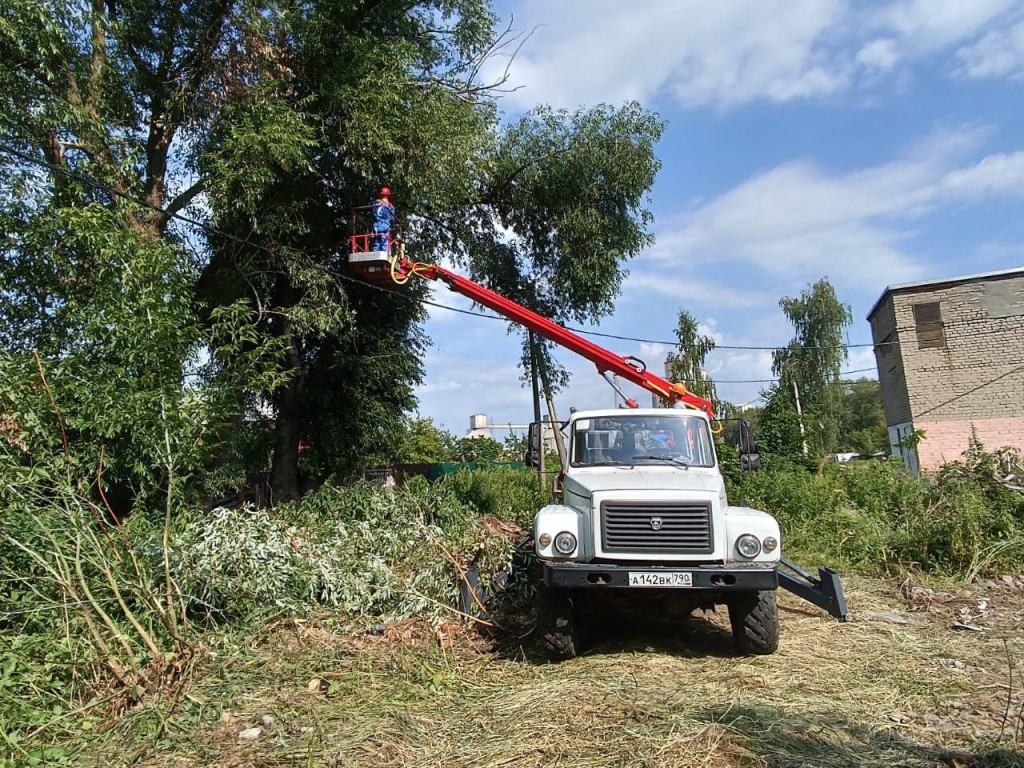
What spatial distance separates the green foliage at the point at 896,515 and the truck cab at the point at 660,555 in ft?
10.2

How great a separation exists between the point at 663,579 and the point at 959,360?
1726cm

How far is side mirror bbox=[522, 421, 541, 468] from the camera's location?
7254 millimetres

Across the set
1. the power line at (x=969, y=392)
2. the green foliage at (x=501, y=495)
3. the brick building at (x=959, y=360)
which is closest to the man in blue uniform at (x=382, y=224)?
the green foliage at (x=501, y=495)

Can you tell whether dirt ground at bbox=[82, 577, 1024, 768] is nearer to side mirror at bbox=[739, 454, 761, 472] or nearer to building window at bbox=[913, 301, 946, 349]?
side mirror at bbox=[739, 454, 761, 472]

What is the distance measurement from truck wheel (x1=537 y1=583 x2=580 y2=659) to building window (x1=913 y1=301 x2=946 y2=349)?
57.4 feet

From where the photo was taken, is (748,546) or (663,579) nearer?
(663,579)

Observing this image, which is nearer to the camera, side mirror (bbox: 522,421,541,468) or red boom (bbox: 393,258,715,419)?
side mirror (bbox: 522,421,541,468)

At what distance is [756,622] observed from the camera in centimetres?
546

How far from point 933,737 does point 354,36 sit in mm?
11530

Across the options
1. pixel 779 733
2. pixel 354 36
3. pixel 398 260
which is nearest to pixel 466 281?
pixel 398 260

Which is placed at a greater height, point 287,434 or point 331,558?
point 287,434

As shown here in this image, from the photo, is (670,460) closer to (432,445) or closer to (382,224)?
(382,224)

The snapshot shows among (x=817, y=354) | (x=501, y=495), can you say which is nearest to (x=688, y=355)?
(x=817, y=354)

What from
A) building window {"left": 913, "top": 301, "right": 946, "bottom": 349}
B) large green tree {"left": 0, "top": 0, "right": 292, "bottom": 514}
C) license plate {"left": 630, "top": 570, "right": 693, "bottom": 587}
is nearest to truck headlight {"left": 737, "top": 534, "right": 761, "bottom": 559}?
license plate {"left": 630, "top": 570, "right": 693, "bottom": 587}
